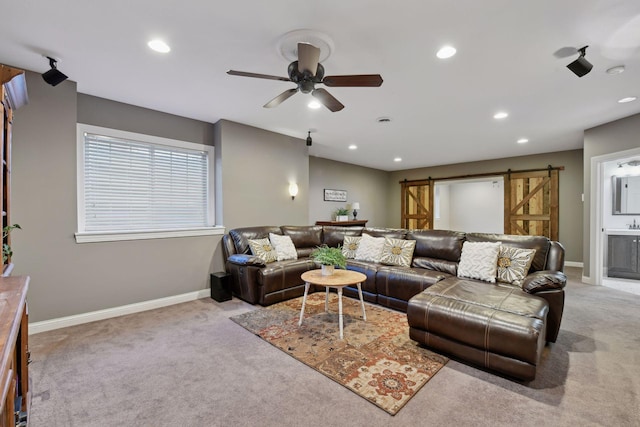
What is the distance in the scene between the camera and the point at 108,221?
3.55m

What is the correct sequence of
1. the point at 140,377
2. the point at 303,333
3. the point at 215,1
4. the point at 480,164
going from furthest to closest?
the point at 480,164 → the point at 303,333 → the point at 140,377 → the point at 215,1

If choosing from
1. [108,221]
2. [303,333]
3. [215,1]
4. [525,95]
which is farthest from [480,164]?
[108,221]

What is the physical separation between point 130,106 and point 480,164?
25.5 feet

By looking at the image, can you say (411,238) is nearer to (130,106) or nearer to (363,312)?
(363,312)

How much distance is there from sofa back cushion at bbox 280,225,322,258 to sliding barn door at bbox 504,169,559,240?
5204mm

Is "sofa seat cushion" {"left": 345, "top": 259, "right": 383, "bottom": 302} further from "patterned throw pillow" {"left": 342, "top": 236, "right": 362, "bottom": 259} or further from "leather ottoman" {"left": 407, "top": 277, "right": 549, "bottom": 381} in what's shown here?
"leather ottoman" {"left": 407, "top": 277, "right": 549, "bottom": 381}

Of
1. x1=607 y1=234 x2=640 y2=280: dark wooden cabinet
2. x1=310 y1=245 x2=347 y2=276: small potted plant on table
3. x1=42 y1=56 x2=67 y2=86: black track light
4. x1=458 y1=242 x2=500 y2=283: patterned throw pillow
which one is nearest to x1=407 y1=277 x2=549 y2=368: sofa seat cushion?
x1=458 y1=242 x2=500 y2=283: patterned throw pillow

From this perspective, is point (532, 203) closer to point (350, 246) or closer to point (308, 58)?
point (350, 246)

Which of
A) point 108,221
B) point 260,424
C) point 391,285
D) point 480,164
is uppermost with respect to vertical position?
point 480,164

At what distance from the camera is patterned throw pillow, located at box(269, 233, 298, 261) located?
4.21 m

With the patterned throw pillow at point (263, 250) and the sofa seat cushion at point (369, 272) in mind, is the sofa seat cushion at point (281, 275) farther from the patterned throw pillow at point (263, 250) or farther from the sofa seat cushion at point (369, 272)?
the sofa seat cushion at point (369, 272)

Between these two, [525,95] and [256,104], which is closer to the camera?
[525,95]

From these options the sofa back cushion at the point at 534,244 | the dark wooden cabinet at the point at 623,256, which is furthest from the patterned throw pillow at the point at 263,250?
the dark wooden cabinet at the point at 623,256

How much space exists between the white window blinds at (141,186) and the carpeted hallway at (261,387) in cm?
145
